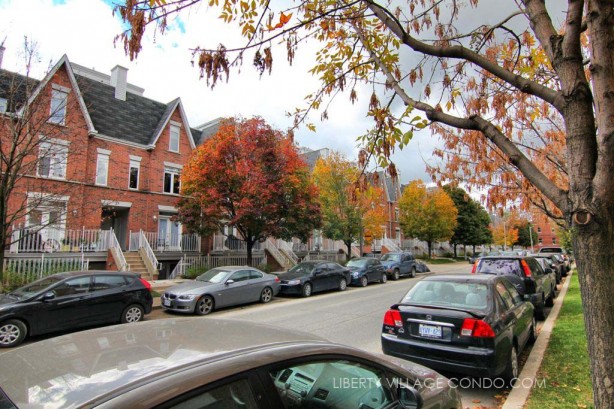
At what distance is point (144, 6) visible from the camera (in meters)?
3.09

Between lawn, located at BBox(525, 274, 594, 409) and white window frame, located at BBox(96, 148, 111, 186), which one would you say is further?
white window frame, located at BBox(96, 148, 111, 186)

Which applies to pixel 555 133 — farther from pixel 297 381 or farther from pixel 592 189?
pixel 297 381

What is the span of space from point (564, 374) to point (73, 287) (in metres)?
10.4

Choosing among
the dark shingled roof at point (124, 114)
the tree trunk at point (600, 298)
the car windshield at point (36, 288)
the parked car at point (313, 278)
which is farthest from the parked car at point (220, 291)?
the dark shingled roof at point (124, 114)

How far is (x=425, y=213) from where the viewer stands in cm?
4088

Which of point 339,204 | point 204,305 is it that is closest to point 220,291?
point 204,305

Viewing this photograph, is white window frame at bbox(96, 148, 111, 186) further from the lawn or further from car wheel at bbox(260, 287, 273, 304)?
the lawn

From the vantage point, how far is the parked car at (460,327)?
16.3 feet

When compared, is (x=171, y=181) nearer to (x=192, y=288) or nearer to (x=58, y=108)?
(x=58, y=108)

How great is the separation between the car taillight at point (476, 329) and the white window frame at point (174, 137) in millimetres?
23094

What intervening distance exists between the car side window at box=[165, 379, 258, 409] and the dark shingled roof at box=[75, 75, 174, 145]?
23.3 m

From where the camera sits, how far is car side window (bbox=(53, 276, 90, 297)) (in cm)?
885

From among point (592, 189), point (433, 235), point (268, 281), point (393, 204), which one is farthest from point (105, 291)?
point (393, 204)

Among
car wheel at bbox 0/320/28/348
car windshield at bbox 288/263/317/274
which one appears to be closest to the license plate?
car wheel at bbox 0/320/28/348
